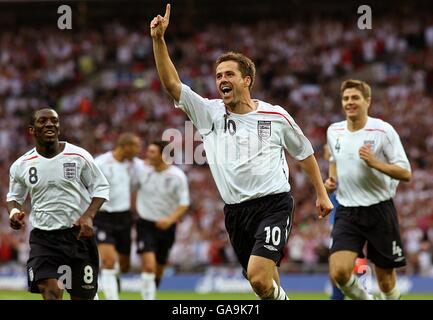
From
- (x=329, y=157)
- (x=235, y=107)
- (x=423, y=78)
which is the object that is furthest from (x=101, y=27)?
(x=235, y=107)

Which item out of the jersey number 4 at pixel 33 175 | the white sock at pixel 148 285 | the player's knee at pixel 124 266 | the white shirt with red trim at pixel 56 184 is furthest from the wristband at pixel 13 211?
the player's knee at pixel 124 266

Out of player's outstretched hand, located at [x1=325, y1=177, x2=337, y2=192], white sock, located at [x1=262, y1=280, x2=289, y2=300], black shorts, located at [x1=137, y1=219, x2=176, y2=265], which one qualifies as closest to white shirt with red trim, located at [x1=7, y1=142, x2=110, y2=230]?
white sock, located at [x1=262, y1=280, x2=289, y2=300]

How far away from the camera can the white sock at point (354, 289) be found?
9.43 m

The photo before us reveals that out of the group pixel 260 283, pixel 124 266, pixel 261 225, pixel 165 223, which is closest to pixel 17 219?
pixel 261 225

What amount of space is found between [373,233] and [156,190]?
4.67 m

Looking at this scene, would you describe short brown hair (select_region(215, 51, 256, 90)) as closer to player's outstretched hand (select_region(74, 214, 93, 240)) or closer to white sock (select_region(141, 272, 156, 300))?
player's outstretched hand (select_region(74, 214, 93, 240))

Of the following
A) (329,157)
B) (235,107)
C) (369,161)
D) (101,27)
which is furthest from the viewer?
(101,27)

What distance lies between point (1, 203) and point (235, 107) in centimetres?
1675

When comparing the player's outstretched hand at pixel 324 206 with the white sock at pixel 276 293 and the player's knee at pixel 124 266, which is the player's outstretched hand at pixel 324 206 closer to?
the white sock at pixel 276 293

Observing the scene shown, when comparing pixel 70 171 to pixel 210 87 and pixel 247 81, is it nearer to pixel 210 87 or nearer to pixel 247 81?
pixel 247 81

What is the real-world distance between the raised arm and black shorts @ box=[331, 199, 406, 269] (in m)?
3.04

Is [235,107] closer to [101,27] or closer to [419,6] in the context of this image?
[419,6]

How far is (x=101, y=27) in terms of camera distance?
31.0 metres

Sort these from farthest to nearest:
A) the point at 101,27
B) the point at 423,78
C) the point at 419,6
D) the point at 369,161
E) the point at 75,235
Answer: the point at 101,27 < the point at 419,6 < the point at 423,78 < the point at 369,161 < the point at 75,235
